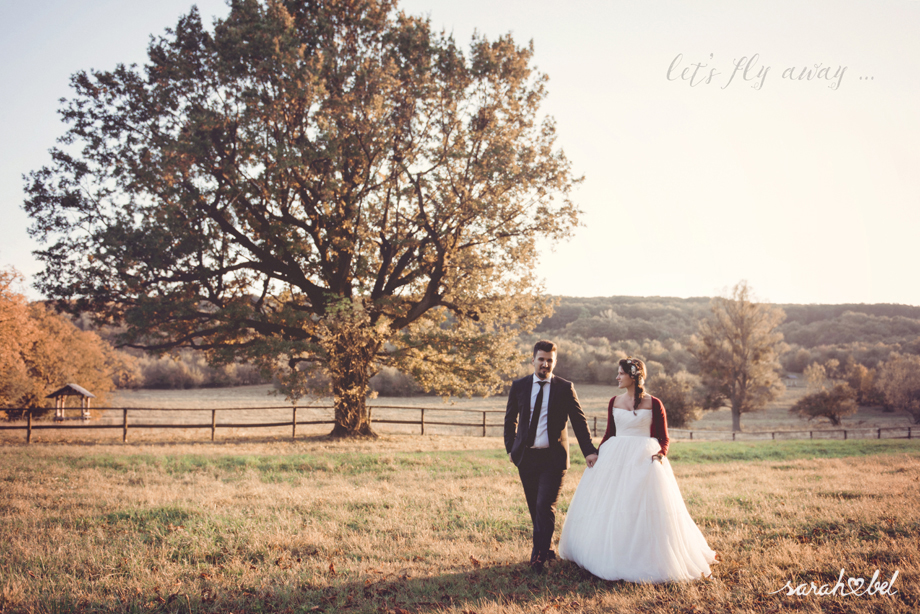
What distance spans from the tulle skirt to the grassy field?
0.53ft

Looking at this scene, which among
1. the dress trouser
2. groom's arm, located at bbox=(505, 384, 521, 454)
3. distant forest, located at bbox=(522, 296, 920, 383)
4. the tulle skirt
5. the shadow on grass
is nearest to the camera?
the shadow on grass

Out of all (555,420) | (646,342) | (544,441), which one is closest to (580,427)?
(555,420)

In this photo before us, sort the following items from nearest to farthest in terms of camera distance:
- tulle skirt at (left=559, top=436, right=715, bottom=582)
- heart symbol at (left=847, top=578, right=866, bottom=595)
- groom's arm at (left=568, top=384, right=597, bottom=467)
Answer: heart symbol at (left=847, top=578, right=866, bottom=595) → tulle skirt at (left=559, top=436, right=715, bottom=582) → groom's arm at (left=568, top=384, right=597, bottom=467)

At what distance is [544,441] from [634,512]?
0.99m

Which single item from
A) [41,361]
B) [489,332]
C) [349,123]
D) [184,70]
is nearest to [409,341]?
[489,332]

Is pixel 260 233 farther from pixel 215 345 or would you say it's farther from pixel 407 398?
pixel 407 398

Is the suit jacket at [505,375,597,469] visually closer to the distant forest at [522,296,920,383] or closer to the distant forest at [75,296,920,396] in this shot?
the distant forest at [75,296,920,396]

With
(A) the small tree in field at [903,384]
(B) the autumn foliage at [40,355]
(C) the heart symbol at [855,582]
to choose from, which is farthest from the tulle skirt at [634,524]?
(A) the small tree in field at [903,384]

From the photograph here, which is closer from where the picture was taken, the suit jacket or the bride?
the bride

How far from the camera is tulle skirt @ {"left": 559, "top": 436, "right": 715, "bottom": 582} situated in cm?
447

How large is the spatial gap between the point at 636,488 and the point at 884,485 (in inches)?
314

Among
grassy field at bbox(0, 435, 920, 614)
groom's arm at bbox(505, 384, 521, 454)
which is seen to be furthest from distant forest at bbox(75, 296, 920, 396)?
groom's arm at bbox(505, 384, 521, 454)

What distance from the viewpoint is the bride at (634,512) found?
14.7ft

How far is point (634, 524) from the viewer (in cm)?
456
